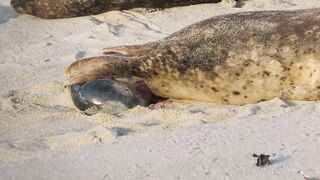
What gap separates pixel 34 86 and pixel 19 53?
1.17 meters

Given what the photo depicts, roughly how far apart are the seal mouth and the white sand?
0.08 m

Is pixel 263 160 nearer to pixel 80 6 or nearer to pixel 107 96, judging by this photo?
pixel 107 96

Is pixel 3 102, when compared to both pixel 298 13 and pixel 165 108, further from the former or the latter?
pixel 298 13

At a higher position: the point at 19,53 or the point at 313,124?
the point at 313,124

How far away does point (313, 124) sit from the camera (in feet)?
10.5

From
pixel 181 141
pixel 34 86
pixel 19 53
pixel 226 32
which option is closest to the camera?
pixel 181 141

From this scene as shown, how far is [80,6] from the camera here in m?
6.72

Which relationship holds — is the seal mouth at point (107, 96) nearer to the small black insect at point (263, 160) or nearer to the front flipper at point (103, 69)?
the front flipper at point (103, 69)

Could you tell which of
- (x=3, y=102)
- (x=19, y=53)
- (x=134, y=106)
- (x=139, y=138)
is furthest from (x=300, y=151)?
(x=19, y=53)

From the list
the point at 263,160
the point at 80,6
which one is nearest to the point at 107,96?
the point at 263,160

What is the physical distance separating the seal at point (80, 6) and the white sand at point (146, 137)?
1.70 m

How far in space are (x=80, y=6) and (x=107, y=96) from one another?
3.00 meters

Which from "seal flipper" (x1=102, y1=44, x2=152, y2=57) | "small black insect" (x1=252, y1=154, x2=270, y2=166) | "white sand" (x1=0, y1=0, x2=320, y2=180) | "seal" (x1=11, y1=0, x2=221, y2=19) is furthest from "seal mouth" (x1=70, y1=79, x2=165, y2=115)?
"seal" (x1=11, y1=0, x2=221, y2=19)

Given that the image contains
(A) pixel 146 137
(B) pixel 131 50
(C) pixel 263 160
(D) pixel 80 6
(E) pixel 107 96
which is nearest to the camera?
(C) pixel 263 160
